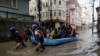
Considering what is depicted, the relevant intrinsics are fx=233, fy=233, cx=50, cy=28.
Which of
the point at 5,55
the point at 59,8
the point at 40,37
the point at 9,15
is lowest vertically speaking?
the point at 5,55

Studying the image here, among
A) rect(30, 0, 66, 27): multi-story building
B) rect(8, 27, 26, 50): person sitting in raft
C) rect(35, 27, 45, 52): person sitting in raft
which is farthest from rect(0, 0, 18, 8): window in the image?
rect(30, 0, 66, 27): multi-story building

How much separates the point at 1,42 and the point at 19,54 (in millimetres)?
7494

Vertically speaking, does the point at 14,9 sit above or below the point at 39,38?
above

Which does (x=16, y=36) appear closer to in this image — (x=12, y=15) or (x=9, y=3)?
(x=12, y=15)

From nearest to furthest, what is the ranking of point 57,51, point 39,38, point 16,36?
1. point 39,38
2. point 57,51
3. point 16,36

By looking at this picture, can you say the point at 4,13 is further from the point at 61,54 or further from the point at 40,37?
the point at 61,54

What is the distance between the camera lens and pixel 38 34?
49.7ft

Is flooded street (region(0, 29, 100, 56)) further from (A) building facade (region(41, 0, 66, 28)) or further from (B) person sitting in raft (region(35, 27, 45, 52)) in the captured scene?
(A) building facade (region(41, 0, 66, 28))

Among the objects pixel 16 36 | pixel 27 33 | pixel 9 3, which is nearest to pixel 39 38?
pixel 16 36

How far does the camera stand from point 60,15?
5666 cm

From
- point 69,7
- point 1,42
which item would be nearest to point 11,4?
point 1,42

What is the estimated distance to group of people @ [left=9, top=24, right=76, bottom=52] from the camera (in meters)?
15.2

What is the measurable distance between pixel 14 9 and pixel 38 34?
13.6 meters

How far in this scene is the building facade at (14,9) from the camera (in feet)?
83.1
